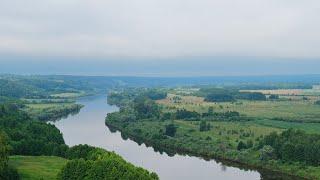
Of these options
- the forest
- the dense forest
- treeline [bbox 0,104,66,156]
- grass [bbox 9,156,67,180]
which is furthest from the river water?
grass [bbox 9,156,67,180]

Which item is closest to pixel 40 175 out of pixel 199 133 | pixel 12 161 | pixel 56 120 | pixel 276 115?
pixel 12 161

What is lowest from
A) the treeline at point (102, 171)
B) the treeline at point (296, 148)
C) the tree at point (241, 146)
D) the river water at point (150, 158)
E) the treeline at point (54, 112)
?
the river water at point (150, 158)

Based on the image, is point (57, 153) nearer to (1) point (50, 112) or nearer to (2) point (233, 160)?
(2) point (233, 160)

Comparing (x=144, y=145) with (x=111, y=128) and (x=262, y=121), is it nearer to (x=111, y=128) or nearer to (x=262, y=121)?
(x=111, y=128)

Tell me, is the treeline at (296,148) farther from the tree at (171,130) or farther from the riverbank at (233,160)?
the tree at (171,130)

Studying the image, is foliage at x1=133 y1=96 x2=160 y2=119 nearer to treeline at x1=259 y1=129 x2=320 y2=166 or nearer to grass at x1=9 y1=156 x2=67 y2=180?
treeline at x1=259 y1=129 x2=320 y2=166

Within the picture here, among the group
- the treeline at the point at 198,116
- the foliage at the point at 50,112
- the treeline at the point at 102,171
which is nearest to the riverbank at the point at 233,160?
the treeline at the point at 198,116
